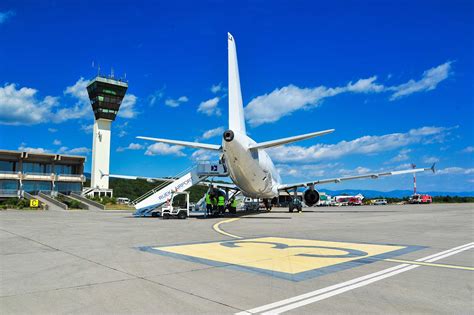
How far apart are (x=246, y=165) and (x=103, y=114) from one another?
62.3m

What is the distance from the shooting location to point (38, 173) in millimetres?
64125

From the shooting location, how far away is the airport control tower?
A: 3061 inches

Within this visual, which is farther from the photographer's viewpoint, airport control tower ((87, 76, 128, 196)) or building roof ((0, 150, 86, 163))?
airport control tower ((87, 76, 128, 196))

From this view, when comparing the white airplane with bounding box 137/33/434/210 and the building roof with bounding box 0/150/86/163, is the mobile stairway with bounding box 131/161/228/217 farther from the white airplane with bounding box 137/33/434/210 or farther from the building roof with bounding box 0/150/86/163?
the building roof with bounding box 0/150/86/163

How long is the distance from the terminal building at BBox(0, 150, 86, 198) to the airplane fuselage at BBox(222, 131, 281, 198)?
44.5 meters

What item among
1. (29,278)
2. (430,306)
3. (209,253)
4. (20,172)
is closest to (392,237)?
(209,253)

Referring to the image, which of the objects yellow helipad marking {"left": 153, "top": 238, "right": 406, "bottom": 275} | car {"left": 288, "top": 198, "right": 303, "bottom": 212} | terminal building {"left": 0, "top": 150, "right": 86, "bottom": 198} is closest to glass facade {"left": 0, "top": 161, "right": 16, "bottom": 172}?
terminal building {"left": 0, "top": 150, "right": 86, "bottom": 198}

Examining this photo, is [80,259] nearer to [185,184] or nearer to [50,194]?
[185,184]

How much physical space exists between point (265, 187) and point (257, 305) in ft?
96.4

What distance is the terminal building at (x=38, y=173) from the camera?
60438mm

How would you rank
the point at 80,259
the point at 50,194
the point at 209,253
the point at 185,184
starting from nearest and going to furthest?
the point at 80,259, the point at 209,253, the point at 185,184, the point at 50,194

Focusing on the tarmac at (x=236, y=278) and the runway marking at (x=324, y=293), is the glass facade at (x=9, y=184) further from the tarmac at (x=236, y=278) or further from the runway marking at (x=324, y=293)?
the runway marking at (x=324, y=293)

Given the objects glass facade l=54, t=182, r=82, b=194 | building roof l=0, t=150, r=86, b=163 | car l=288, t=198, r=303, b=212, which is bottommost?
car l=288, t=198, r=303, b=212

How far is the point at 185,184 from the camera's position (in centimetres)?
3244
